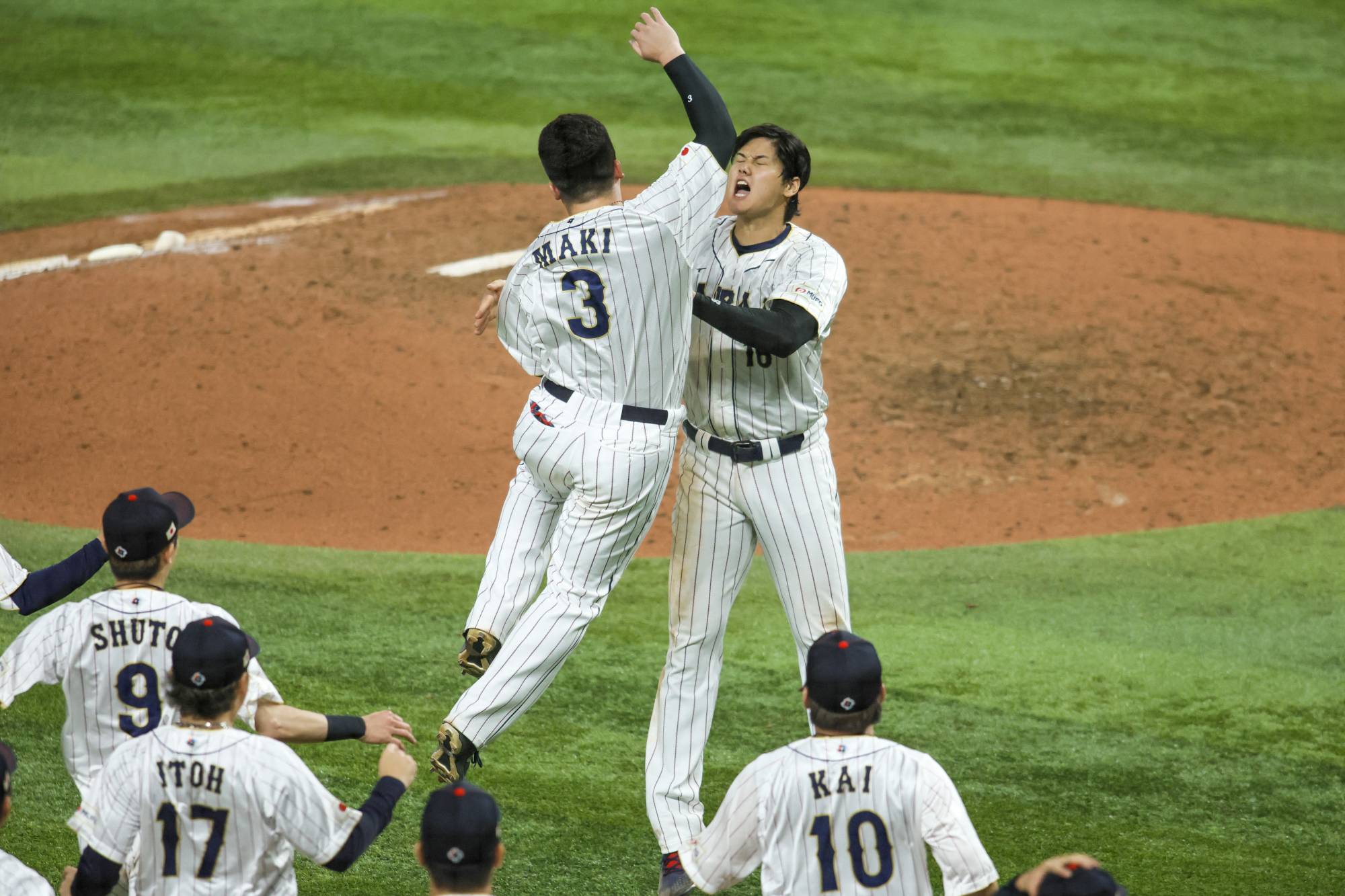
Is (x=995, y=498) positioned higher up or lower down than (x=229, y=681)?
higher up

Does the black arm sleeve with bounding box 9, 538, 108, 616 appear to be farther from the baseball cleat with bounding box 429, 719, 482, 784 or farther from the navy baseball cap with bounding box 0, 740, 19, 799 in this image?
the baseball cleat with bounding box 429, 719, 482, 784

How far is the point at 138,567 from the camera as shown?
3604 millimetres

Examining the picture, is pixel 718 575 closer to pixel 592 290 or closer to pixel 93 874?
pixel 592 290

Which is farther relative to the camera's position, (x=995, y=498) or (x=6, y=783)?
(x=995, y=498)

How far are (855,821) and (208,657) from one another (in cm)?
133

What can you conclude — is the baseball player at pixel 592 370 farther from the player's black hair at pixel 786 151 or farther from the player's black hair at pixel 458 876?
the player's black hair at pixel 458 876

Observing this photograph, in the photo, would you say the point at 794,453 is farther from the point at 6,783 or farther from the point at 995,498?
the point at 995,498

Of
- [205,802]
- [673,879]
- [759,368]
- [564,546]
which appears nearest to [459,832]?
[205,802]

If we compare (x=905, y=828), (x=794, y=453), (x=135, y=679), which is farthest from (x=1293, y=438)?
(x=135, y=679)

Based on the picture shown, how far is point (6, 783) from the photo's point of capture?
3.05 metres

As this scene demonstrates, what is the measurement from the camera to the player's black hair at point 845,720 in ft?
10.6

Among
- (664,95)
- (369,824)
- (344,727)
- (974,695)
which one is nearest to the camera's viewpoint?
(369,824)

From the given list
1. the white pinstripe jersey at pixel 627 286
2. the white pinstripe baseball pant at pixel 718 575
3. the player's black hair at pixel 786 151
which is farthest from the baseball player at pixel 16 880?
the player's black hair at pixel 786 151

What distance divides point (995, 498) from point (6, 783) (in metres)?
6.22
